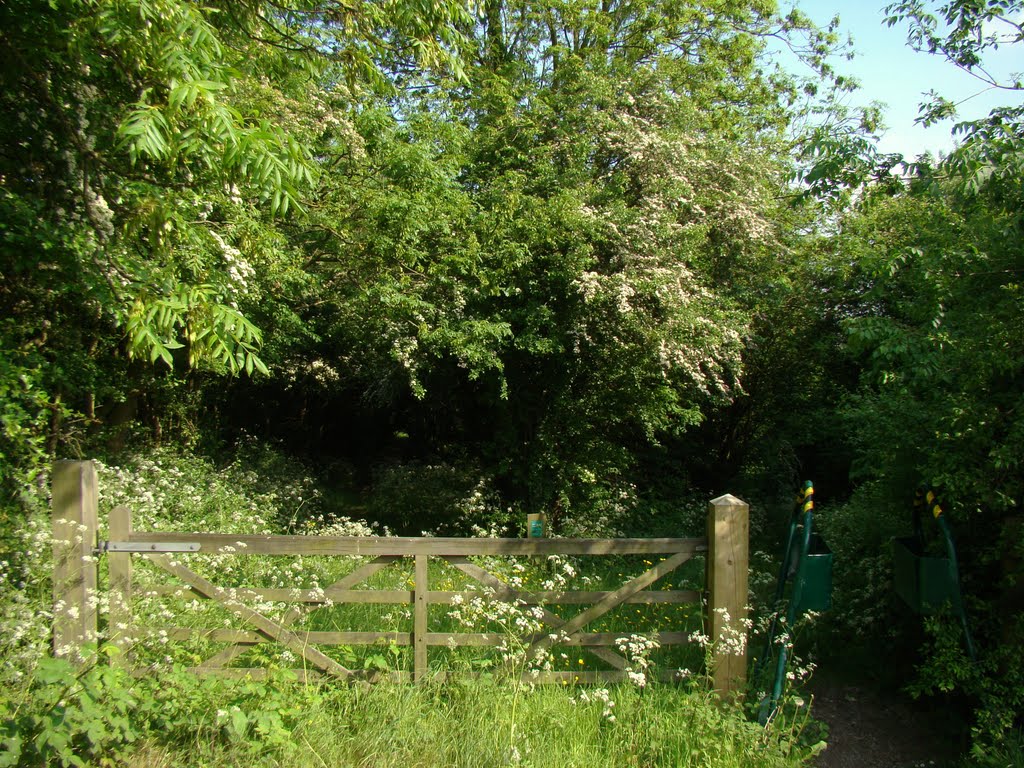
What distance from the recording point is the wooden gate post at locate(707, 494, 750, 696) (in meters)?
4.43

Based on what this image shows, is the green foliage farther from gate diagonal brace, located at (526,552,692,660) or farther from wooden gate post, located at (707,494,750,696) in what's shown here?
wooden gate post, located at (707,494,750,696)

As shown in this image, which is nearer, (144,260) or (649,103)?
(144,260)

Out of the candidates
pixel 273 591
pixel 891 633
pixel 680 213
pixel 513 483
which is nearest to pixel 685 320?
pixel 680 213

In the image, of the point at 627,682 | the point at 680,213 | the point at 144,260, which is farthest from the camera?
the point at 680,213

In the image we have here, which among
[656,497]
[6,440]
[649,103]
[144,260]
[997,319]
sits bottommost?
[656,497]

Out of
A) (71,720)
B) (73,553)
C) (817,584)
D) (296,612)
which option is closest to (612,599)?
(817,584)

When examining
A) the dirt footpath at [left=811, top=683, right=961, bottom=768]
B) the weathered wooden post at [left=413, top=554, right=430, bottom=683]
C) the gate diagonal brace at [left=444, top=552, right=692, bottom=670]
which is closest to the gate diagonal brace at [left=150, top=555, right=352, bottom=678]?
the weathered wooden post at [left=413, top=554, right=430, bottom=683]

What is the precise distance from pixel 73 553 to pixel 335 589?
1519 mm

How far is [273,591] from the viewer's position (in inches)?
172

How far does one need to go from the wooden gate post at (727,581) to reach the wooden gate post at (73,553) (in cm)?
357

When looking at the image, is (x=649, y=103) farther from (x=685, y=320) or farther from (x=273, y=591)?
(x=273, y=591)

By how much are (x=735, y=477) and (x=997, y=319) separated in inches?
364

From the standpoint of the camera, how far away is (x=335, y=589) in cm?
434

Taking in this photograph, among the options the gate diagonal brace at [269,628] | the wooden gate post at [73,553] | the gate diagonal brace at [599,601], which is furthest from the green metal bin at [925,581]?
the wooden gate post at [73,553]
